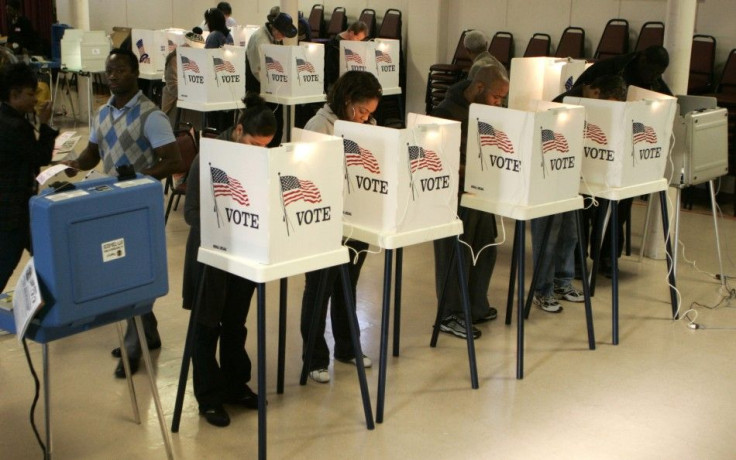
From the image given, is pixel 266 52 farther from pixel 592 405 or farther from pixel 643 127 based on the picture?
pixel 592 405

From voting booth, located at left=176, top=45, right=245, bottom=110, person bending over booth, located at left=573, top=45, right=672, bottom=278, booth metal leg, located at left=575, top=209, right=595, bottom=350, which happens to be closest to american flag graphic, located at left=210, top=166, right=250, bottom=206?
booth metal leg, located at left=575, top=209, right=595, bottom=350

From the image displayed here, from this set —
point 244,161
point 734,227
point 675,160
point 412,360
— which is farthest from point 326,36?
point 244,161

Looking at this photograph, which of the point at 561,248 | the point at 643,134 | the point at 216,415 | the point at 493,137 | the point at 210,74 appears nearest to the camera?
the point at 216,415

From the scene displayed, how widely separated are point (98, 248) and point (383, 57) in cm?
650

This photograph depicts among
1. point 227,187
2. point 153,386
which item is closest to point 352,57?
point 227,187

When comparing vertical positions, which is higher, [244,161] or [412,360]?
[244,161]

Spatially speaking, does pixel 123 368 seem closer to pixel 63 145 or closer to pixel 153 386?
pixel 153 386

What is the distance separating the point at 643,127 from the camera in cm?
452

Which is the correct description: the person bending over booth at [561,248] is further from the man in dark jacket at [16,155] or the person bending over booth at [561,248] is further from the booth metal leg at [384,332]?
the man in dark jacket at [16,155]

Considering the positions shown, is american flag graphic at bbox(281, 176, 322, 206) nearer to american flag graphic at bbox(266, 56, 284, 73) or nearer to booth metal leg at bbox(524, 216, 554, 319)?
booth metal leg at bbox(524, 216, 554, 319)

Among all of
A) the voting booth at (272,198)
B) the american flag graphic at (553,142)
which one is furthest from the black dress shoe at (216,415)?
the american flag graphic at (553,142)

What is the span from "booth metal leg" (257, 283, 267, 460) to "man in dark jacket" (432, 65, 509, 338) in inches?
54.4

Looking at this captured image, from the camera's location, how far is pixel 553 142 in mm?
4055

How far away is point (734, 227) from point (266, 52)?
419cm
